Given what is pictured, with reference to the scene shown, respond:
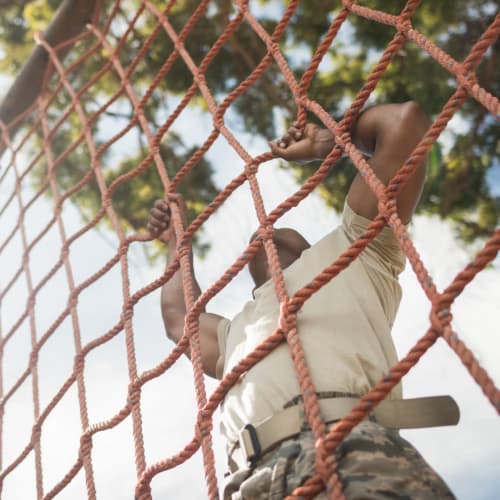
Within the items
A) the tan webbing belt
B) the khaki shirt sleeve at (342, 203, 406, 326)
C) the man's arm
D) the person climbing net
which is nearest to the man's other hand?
the man's arm

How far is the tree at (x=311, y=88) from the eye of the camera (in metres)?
2.41

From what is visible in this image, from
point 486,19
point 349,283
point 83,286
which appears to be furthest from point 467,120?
point 349,283

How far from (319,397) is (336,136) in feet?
1.14

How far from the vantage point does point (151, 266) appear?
2979 millimetres

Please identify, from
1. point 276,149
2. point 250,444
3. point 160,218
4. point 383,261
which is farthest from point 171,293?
point 250,444

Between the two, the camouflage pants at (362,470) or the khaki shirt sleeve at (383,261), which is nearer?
the camouflage pants at (362,470)

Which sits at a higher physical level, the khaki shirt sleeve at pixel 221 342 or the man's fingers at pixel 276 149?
the man's fingers at pixel 276 149

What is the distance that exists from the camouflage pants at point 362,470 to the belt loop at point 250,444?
0.04 feet

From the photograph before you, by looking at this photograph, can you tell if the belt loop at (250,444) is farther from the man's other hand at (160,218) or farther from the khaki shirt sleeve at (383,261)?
the man's other hand at (160,218)

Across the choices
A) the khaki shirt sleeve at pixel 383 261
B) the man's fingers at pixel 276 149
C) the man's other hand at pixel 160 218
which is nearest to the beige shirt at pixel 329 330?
the khaki shirt sleeve at pixel 383 261

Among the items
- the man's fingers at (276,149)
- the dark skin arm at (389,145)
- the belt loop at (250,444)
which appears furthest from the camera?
the man's fingers at (276,149)

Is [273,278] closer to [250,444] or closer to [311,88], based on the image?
[250,444]

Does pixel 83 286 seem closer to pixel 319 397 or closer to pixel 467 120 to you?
pixel 319 397

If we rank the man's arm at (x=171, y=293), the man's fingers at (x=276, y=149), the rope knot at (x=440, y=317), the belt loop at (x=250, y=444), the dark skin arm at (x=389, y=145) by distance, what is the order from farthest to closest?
the man's arm at (x=171, y=293), the man's fingers at (x=276, y=149), the dark skin arm at (x=389, y=145), the belt loop at (x=250, y=444), the rope knot at (x=440, y=317)
